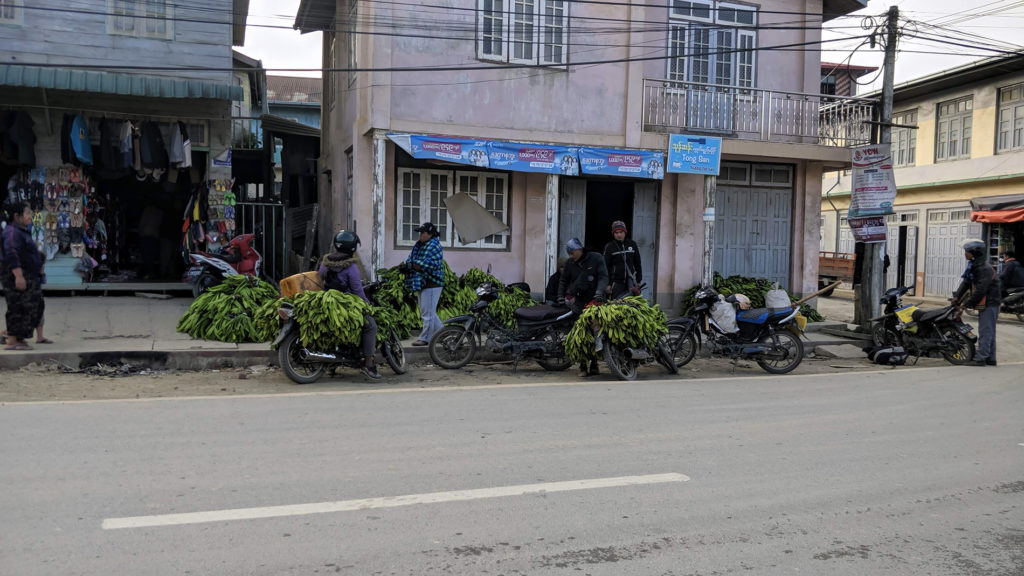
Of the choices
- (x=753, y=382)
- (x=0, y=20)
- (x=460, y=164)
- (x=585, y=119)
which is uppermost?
(x=0, y=20)

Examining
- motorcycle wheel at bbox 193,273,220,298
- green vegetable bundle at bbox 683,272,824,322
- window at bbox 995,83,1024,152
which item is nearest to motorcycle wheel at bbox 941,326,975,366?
green vegetable bundle at bbox 683,272,824,322

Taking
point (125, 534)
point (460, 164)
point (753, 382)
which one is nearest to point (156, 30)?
point (460, 164)

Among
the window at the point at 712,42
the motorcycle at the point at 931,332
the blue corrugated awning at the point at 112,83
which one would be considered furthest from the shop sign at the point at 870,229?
the blue corrugated awning at the point at 112,83

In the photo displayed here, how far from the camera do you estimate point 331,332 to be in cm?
865

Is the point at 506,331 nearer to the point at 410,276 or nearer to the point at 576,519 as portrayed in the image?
the point at 410,276

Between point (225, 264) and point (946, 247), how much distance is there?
20.5 m

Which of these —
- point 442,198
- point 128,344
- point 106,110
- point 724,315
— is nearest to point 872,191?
point 724,315

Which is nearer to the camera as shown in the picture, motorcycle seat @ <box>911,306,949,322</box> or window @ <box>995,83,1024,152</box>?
motorcycle seat @ <box>911,306,949,322</box>

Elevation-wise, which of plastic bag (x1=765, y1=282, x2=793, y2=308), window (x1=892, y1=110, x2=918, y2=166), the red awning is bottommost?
plastic bag (x1=765, y1=282, x2=793, y2=308)

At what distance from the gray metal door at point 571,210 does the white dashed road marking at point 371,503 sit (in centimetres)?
988

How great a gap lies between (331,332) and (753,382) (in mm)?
4935

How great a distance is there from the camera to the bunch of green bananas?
8578 millimetres

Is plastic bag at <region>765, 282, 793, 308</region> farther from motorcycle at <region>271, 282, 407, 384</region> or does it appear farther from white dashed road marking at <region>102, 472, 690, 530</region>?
white dashed road marking at <region>102, 472, 690, 530</region>

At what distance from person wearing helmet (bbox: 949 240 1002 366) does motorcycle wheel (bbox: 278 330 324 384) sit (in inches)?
352
